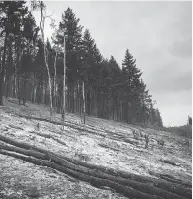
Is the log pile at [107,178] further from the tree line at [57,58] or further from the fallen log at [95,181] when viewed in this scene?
the tree line at [57,58]

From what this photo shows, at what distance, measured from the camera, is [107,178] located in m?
7.32

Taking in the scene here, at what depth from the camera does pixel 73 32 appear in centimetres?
2761

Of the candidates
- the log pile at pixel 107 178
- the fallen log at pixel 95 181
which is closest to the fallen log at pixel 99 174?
the log pile at pixel 107 178

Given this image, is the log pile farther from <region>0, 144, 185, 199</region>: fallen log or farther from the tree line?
the tree line

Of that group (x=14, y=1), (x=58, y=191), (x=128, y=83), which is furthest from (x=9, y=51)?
(x=58, y=191)

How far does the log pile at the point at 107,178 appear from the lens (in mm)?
6656

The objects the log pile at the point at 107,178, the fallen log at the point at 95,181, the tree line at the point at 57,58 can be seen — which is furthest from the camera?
the tree line at the point at 57,58

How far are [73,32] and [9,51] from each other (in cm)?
921

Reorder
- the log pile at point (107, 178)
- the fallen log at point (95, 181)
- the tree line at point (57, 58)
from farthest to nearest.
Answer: the tree line at point (57, 58)
the log pile at point (107, 178)
the fallen log at point (95, 181)

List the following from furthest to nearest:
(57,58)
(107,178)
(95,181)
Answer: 1. (57,58)
2. (107,178)
3. (95,181)

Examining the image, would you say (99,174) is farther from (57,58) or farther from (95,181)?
(57,58)

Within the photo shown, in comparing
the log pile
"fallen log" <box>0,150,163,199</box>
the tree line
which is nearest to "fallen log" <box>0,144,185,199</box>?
the log pile

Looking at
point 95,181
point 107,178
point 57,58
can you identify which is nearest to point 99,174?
point 107,178

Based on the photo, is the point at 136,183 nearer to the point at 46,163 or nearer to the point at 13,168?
the point at 46,163
